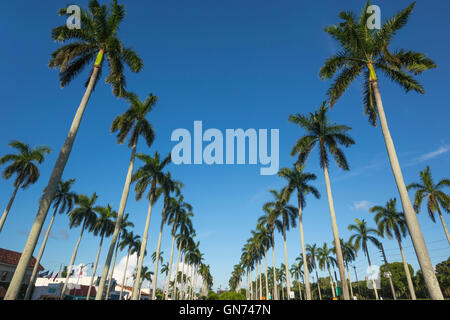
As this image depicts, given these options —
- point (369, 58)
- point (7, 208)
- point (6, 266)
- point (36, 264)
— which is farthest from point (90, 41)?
point (6, 266)

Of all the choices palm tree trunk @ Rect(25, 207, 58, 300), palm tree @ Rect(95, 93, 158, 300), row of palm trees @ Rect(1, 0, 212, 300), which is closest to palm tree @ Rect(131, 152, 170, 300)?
row of palm trees @ Rect(1, 0, 212, 300)

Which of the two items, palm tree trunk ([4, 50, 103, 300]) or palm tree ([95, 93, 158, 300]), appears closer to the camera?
palm tree trunk ([4, 50, 103, 300])

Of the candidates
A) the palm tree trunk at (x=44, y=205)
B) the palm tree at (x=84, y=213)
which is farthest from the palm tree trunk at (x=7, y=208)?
the palm tree trunk at (x=44, y=205)

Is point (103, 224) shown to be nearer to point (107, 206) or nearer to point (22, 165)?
point (107, 206)

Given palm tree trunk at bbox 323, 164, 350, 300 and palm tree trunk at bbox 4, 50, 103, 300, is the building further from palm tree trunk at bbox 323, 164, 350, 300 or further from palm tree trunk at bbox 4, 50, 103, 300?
palm tree trunk at bbox 323, 164, 350, 300

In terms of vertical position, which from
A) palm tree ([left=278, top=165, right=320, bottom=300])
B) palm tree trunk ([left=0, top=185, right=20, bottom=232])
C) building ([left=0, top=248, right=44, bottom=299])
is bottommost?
building ([left=0, top=248, right=44, bottom=299])

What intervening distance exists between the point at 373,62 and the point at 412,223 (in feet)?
35.7

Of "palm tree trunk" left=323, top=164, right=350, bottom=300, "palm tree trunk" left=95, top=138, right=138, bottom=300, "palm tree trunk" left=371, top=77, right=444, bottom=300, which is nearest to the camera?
"palm tree trunk" left=371, top=77, right=444, bottom=300

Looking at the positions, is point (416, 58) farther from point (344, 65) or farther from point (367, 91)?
point (344, 65)

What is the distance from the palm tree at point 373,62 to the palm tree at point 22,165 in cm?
3741

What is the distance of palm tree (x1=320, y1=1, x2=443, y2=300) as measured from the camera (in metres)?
14.2

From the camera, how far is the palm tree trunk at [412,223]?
10289 mm
